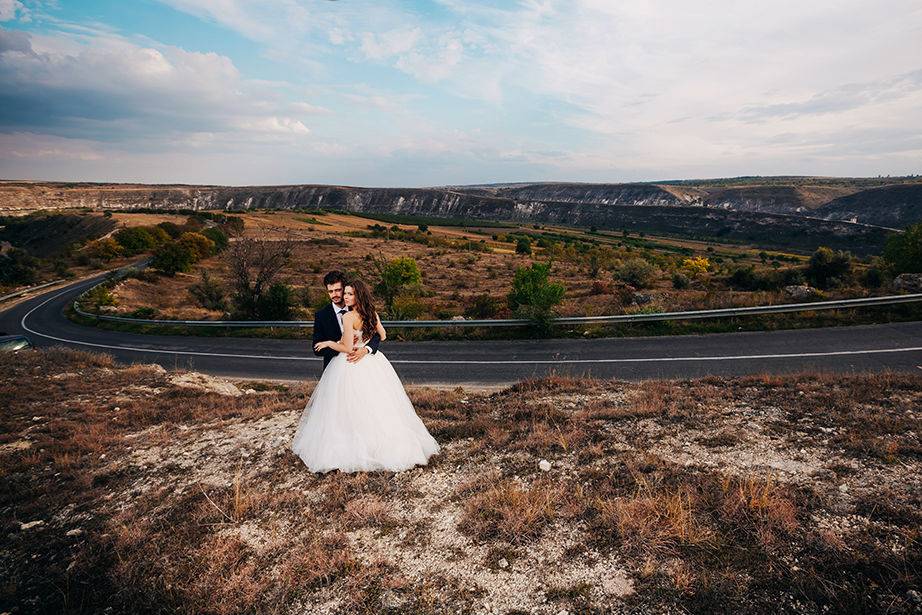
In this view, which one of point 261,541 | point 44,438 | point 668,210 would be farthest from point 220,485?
point 668,210

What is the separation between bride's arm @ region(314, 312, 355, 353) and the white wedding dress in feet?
0.54

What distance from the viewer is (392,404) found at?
5.82m

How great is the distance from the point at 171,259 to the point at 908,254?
61301 mm

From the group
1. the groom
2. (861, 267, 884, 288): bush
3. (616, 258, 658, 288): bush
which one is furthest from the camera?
(616, 258, 658, 288): bush

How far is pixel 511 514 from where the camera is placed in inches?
186

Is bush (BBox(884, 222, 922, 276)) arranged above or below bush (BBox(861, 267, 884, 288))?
above

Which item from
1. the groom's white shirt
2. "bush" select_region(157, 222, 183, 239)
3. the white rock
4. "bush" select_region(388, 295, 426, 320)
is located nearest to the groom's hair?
the groom's white shirt

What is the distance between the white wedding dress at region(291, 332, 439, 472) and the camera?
566 centimetres

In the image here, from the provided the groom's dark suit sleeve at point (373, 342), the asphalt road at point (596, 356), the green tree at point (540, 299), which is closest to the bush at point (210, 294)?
the asphalt road at point (596, 356)

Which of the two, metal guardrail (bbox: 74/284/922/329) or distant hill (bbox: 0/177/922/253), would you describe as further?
distant hill (bbox: 0/177/922/253)

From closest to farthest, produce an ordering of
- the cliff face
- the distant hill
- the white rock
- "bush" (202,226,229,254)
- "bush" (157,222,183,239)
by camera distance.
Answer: the white rock → "bush" (202,226,229,254) → "bush" (157,222,183,239) → the distant hill → the cliff face

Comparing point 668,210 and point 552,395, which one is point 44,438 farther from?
point 668,210

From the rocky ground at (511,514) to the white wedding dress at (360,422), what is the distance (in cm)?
27

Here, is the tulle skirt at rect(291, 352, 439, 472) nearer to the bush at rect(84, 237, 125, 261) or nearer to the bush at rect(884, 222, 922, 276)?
the bush at rect(884, 222, 922, 276)
